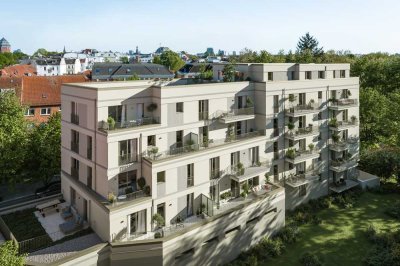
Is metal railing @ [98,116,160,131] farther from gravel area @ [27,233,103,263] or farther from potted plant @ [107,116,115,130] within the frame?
gravel area @ [27,233,103,263]

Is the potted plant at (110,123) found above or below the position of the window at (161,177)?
above

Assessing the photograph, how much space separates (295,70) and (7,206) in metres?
33.3

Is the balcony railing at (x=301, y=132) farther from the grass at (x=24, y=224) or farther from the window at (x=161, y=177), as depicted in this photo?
the grass at (x=24, y=224)

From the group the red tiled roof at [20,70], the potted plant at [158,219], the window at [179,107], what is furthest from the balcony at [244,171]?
the red tiled roof at [20,70]

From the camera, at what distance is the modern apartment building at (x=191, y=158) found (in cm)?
2761

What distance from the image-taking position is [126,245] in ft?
84.6

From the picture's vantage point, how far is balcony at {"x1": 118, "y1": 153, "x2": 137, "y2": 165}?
2809 cm

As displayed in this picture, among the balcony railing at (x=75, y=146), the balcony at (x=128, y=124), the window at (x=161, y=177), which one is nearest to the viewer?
the balcony at (x=128, y=124)

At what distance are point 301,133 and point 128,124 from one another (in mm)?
19911

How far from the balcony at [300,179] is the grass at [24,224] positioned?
80.5 ft

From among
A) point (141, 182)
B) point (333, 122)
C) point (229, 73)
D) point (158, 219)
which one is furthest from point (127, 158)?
point (333, 122)

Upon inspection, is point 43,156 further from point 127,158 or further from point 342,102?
point 342,102

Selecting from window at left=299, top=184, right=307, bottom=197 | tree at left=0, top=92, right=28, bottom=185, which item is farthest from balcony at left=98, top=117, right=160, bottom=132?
window at left=299, top=184, right=307, bottom=197

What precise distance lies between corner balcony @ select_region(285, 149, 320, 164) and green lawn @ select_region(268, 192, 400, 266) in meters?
6.55
